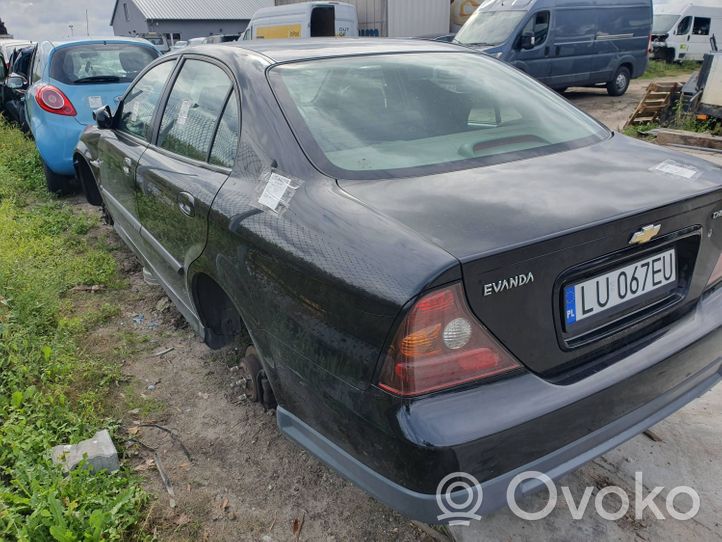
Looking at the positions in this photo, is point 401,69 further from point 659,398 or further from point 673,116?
point 673,116

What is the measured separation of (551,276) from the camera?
5.29 feet

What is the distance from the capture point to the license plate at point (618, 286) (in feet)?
5.56

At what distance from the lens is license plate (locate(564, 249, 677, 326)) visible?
1.69 m

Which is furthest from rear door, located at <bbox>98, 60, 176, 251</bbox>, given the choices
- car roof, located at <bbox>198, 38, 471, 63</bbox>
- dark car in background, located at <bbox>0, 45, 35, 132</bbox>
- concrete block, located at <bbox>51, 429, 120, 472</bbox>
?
dark car in background, located at <bbox>0, 45, 35, 132</bbox>

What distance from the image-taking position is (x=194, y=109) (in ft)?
9.25

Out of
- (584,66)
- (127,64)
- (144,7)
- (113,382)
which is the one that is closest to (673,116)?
(584,66)

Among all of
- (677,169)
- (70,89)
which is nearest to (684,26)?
(70,89)

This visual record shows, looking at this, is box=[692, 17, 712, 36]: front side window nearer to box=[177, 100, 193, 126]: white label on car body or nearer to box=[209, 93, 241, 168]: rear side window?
box=[177, 100, 193, 126]: white label on car body

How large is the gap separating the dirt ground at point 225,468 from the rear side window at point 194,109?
120 centimetres

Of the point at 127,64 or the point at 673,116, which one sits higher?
the point at 127,64

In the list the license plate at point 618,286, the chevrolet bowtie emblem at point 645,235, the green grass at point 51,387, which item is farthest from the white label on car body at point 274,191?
the green grass at point 51,387

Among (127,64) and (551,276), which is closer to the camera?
(551,276)

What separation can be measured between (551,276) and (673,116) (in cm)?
938

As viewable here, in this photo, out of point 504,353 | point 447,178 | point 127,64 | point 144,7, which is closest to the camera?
point 504,353
